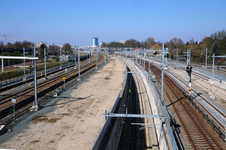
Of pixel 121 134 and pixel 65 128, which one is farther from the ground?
pixel 65 128

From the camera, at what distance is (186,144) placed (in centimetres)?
1321

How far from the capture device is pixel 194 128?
50.8 ft

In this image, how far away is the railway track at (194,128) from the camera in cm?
1295

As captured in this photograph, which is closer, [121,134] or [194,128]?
[194,128]

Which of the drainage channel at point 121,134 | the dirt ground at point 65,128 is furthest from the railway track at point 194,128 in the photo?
the dirt ground at point 65,128

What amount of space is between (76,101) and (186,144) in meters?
11.8

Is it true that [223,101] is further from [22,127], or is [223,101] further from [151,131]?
[22,127]

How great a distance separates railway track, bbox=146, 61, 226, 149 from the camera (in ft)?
42.5

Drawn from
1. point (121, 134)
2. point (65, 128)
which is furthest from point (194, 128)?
point (65, 128)

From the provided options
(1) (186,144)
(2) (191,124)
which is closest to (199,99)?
(2) (191,124)

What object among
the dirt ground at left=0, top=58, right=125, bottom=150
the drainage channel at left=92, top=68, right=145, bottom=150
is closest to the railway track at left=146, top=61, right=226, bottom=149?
the drainage channel at left=92, top=68, right=145, bottom=150

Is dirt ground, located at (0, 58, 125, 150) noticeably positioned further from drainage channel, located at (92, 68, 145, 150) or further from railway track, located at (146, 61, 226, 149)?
railway track, located at (146, 61, 226, 149)

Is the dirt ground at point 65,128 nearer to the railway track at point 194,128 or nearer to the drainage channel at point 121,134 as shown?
the drainage channel at point 121,134

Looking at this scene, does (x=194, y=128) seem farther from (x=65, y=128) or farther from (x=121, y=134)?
Result: (x=65, y=128)
